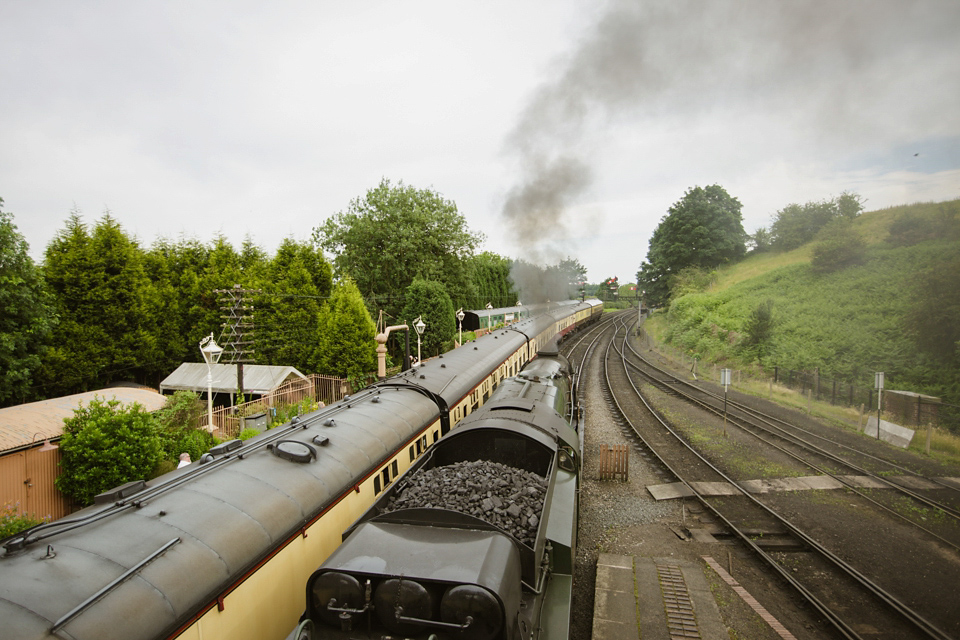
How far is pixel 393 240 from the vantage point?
3500cm

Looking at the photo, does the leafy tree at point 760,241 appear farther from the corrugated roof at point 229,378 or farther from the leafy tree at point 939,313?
the corrugated roof at point 229,378

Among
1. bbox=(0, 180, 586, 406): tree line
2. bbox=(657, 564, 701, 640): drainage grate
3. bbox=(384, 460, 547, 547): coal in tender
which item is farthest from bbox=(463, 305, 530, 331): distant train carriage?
bbox=(384, 460, 547, 547): coal in tender

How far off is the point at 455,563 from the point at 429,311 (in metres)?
28.6

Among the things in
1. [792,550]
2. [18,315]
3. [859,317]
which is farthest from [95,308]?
[859,317]

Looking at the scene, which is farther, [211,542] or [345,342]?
[345,342]

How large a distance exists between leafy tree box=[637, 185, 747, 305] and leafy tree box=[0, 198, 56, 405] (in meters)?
49.7

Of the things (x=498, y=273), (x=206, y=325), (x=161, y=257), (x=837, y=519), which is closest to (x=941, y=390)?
(x=837, y=519)

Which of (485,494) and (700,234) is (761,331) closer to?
(700,234)

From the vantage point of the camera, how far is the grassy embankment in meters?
16.0

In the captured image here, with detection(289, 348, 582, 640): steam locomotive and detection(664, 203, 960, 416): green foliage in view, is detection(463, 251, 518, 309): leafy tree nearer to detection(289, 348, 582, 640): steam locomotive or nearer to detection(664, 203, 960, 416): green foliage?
detection(664, 203, 960, 416): green foliage

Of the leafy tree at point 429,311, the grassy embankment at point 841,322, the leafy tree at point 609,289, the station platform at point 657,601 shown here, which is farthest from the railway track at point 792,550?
the leafy tree at point 609,289

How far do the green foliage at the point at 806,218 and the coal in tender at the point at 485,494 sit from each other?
41.3 m

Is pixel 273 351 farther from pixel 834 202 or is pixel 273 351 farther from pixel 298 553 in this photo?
pixel 834 202

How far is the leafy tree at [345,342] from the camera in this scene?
74.9ft
